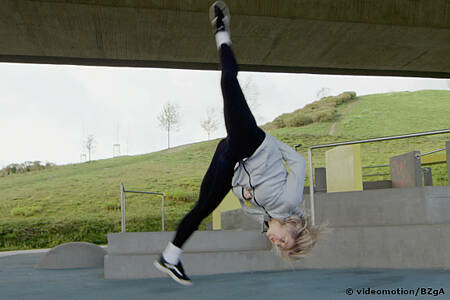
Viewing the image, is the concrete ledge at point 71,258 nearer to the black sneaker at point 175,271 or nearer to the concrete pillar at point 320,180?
the concrete pillar at point 320,180

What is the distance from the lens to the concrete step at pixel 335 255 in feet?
18.0

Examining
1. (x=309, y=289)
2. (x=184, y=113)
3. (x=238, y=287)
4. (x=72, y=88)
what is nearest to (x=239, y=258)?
(x=238, y=287)

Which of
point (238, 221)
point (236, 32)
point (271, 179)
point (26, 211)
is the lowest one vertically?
point (26, 211)

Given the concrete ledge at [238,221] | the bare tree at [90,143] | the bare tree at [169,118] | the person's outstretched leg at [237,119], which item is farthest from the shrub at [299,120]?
the person's outstretched leg at [237,119]

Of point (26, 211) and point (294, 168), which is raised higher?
point (294, 168)

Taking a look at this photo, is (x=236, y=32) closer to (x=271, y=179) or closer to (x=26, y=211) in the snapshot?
(x=271, y=179)

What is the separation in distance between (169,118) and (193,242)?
2356 cm

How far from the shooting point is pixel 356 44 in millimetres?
6016

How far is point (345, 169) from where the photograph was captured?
25.6 ft

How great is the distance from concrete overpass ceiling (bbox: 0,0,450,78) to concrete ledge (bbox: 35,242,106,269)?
3.40 m

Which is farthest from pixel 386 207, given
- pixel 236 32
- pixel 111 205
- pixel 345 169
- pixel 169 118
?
pixel 169 118

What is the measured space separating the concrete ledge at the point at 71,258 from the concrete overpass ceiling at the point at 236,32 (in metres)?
3.40

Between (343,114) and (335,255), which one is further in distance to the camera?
(343,114)

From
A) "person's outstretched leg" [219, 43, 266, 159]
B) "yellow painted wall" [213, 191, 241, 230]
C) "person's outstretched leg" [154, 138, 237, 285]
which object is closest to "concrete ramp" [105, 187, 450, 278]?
"yellow painted wall" [213, 191, 241, 230]
